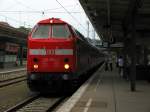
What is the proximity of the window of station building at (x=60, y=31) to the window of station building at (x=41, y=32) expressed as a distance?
26 cm

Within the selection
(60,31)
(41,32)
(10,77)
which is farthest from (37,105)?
(10,77)

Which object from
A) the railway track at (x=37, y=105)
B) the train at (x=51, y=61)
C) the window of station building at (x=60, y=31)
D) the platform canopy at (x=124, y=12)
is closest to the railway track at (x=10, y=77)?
the platform canopy at (x=124, y=12)

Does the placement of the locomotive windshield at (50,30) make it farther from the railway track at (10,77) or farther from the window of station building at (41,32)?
the railway track at (10,77)

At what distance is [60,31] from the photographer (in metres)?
20.9

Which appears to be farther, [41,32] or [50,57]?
[41,32]

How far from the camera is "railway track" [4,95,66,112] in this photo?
15891 millimetres

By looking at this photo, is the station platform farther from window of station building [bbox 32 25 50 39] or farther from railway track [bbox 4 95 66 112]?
window of station building [bbox 32 25 50 39]

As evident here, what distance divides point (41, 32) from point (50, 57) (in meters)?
1.28

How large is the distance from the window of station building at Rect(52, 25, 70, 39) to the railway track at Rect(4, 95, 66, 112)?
8.66 feet

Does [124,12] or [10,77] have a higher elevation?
[124,12]

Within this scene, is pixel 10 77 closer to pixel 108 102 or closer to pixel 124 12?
pixel 124 12

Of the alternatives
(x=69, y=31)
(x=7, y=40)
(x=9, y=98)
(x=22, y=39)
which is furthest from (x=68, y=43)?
(x=22, y=39)

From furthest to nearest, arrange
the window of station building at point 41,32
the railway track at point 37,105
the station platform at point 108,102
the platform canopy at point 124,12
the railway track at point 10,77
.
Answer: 1. the railway track at point 10,77
2. the platform canopy at point 124,12
3. the window of station building at point 41,32
4. the railway track at point 37,105
5. the station platform at point 108,102

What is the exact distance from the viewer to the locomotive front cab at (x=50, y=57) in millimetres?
20000
